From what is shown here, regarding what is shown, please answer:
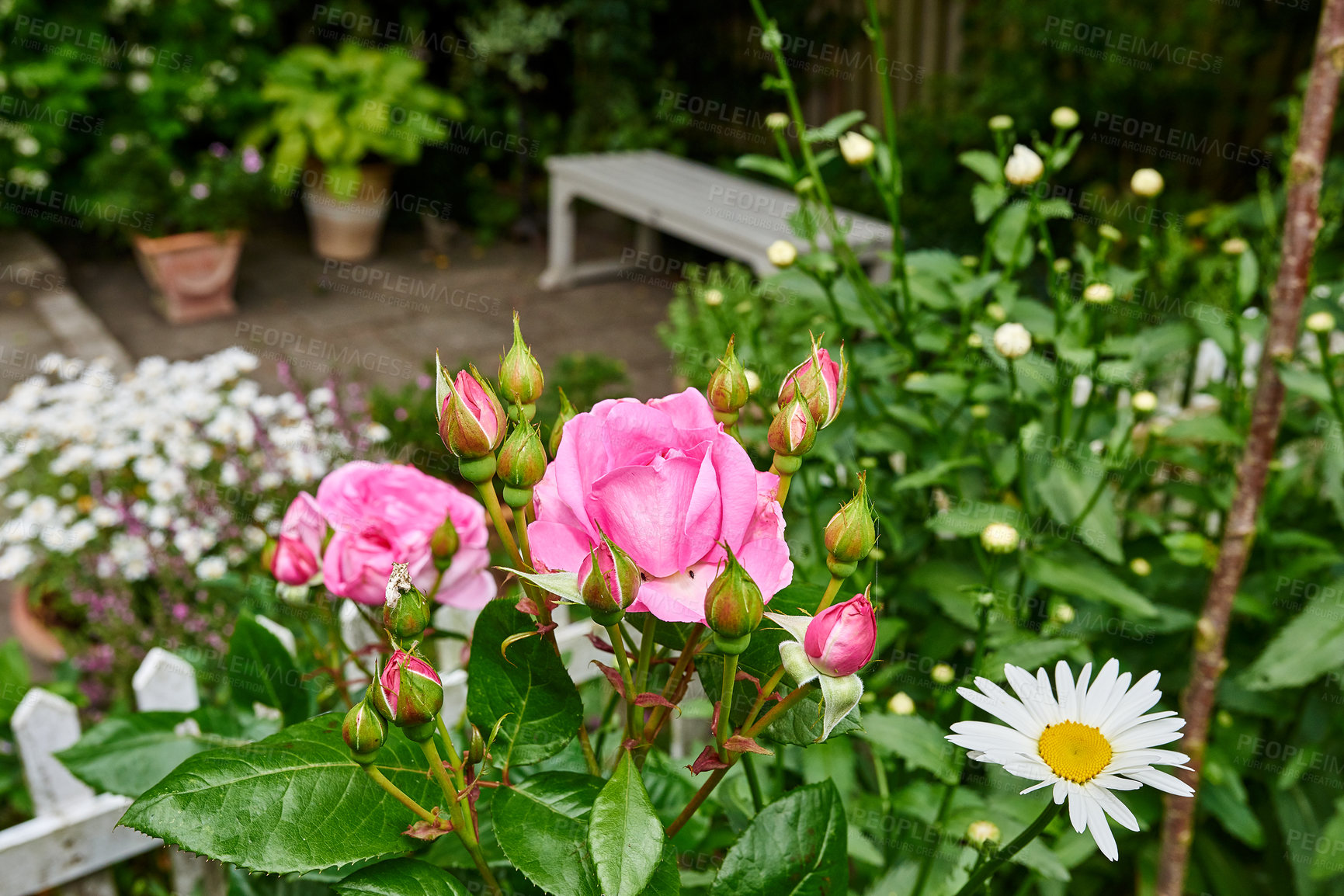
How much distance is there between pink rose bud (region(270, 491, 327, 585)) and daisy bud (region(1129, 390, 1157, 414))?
34.8 inches

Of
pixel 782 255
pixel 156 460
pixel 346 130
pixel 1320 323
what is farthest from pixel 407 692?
pixel 346 130

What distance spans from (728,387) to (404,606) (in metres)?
0.20

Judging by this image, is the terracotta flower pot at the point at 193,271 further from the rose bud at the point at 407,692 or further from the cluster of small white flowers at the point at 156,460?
the rose bud at the point at 407,692

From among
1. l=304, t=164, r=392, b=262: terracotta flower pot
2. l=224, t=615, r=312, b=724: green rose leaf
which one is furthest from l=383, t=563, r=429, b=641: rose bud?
l=304, t=164, r=392, b=262: terracotta flower pot

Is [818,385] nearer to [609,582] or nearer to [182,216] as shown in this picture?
[609,582]

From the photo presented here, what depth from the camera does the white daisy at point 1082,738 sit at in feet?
1.66

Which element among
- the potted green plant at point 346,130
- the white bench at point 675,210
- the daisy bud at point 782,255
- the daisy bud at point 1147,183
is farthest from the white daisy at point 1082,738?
the potted green plant at point 346,130

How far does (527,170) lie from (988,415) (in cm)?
501

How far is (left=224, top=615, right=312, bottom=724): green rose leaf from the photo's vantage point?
84cm

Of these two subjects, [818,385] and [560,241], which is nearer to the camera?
[818,385]

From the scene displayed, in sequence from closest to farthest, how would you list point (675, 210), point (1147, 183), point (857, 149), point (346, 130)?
1. point (857, 149)
2. point (1147, 183)
3. point (675, 210)
4. point (346, 130)

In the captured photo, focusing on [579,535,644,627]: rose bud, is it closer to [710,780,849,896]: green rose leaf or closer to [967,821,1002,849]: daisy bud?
[710,780,849,896]: green rose leaf

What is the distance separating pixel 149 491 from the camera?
2271 millimetres

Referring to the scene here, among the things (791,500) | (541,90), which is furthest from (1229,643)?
(541,90)
